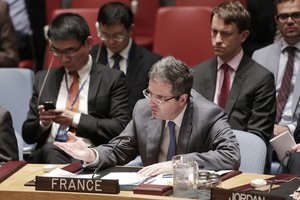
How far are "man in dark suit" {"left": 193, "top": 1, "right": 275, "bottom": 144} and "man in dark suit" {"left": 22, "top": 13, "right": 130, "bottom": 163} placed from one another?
0.49 metres

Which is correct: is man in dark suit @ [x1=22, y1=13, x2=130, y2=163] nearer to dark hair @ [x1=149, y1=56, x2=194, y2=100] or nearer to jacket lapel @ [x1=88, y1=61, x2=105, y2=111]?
jacket lapel @ [x1=88, y1=61, x2=105, y2=111]

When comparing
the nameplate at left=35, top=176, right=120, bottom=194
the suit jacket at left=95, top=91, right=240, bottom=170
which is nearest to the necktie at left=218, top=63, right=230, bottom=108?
the suit jacket at left=95, top=91, right=240, bottom=170

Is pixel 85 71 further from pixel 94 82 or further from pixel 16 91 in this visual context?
pixel 16 91

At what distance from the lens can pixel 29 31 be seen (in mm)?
5863

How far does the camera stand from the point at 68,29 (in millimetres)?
4172

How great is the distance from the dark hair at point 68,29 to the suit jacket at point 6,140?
2.71 feet

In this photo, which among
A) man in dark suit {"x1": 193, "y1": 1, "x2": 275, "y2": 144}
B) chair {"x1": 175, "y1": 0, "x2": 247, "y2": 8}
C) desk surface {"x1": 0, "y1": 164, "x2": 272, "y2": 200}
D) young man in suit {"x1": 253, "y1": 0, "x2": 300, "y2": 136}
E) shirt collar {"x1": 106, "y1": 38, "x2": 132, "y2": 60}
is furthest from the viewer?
chair {"x1": 175, "y1": 0, "x2": 247, "y2": 8}

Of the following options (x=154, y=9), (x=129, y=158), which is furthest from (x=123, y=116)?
(x=154, y=9)

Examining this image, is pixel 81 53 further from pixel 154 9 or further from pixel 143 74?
pixel 154 9

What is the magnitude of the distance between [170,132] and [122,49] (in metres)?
1.54

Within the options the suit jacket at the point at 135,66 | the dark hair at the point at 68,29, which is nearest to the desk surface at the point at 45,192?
the dark hair at the point at 68,29

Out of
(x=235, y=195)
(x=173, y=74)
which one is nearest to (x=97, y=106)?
(x=173, y=74)

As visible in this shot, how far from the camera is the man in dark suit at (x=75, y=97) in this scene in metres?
4.10

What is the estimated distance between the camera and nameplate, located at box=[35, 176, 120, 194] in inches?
110
